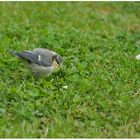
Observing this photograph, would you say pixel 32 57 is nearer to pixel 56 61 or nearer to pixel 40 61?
pixel 40 61

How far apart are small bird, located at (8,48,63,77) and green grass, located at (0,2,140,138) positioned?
0.38 ft

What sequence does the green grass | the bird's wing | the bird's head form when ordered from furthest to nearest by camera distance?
the bird's head, the bird's wing, the green grass

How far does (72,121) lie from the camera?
5.39 meters

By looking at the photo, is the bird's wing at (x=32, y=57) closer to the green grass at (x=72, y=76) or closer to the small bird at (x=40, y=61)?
the small bird at (x=40, y=61)

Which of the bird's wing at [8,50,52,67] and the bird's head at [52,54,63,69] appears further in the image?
the bird's head at [52,54,63,69]

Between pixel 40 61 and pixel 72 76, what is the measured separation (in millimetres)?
433

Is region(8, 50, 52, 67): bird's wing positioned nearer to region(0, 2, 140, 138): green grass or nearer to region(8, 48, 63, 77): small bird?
region(8, 48, 63, 77): small bird

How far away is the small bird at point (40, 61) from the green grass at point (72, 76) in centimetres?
12

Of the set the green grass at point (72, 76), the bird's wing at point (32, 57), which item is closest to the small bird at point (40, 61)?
the bird's wing at point (32, 57)

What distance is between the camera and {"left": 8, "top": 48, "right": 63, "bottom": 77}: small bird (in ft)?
20.8

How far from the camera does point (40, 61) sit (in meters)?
6.40

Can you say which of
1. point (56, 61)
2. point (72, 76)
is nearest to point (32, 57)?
point (56, 61)

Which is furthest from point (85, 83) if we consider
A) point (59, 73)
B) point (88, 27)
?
point (88, 27)

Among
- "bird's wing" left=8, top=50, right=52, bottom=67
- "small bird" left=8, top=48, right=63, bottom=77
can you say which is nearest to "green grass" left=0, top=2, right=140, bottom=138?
"small bird" left=8, top=48, right=63, bottom=77
